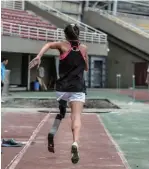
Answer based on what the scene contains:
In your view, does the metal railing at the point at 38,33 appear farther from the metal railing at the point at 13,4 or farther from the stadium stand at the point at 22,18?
the metal railing at the point at 13,4

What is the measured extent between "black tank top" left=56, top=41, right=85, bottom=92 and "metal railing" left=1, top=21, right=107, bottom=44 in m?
21.3

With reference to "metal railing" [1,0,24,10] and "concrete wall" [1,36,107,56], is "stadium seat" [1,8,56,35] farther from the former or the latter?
"concrete wall" [1,36,107,56]

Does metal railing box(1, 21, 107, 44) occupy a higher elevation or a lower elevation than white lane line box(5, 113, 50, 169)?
higher

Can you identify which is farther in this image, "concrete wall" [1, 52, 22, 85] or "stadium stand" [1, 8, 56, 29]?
"stadium stand" [1, 8, 56, 29]

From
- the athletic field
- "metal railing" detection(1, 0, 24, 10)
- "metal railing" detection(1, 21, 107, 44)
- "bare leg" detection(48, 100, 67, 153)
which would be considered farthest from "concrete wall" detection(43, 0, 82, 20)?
"bare leg" detection(48, 100, 67, 153)

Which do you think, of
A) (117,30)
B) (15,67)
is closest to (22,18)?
(15,67)

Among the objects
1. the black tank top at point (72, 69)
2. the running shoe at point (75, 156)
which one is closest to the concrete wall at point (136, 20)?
the black tank top at point (72, 69)

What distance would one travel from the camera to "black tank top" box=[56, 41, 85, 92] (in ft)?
17.8

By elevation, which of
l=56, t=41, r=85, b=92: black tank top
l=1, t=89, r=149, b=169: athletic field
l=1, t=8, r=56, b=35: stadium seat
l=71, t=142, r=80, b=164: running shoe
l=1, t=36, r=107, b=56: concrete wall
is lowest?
l=1, t=89, r=149, b=169: athletic field

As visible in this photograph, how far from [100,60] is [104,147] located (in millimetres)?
30247

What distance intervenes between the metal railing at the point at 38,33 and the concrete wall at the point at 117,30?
195 inches

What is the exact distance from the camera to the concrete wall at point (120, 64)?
37875 millimetres

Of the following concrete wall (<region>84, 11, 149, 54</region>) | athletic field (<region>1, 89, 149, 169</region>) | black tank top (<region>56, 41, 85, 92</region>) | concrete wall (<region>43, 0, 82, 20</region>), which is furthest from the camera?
concrete wall (<region>43, 0, 82, 20</region>)

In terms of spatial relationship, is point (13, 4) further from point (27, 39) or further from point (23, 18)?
point (27, 39)
